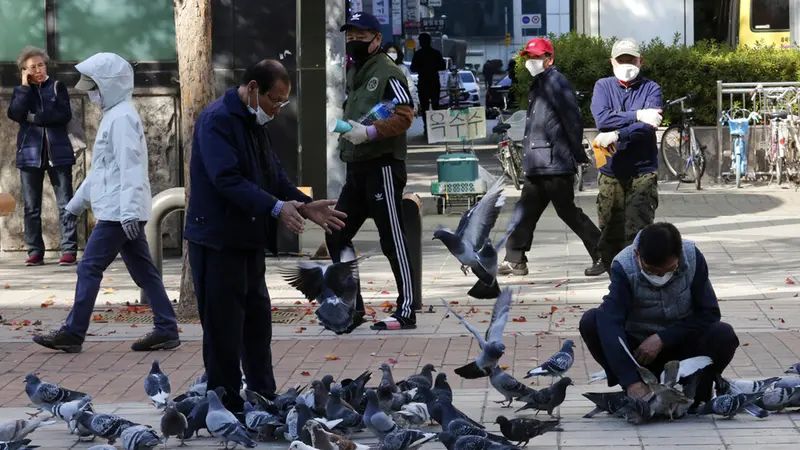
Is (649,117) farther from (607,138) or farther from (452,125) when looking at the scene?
(452,125)

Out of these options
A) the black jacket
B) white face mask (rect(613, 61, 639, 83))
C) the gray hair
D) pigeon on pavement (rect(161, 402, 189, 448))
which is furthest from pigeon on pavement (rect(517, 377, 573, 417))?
the gray hair

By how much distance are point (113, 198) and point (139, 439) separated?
310cm

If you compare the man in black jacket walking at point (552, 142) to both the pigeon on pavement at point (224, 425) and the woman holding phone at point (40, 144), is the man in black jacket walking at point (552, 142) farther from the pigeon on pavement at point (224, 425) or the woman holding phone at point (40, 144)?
the pigeon on pavement at point (224, 425)

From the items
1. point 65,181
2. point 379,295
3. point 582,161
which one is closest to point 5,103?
point 65,181

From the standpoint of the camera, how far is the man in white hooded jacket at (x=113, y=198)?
8883mm

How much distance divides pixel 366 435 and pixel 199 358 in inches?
96.7

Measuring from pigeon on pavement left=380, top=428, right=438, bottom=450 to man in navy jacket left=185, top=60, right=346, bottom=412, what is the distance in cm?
99

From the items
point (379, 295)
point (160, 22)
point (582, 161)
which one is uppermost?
point (160, 22)

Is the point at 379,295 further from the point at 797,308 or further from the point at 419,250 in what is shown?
the point at 797,308

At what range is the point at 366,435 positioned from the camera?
656cm

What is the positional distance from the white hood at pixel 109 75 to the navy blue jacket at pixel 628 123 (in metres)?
3.82

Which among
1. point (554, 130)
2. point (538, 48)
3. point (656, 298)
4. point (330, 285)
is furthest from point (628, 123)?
point (656, 298)

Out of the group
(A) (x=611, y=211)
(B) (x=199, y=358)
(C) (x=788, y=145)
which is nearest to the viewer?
(B) (x=199, y=358)

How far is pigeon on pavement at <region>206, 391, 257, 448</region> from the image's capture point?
20.2 feet
